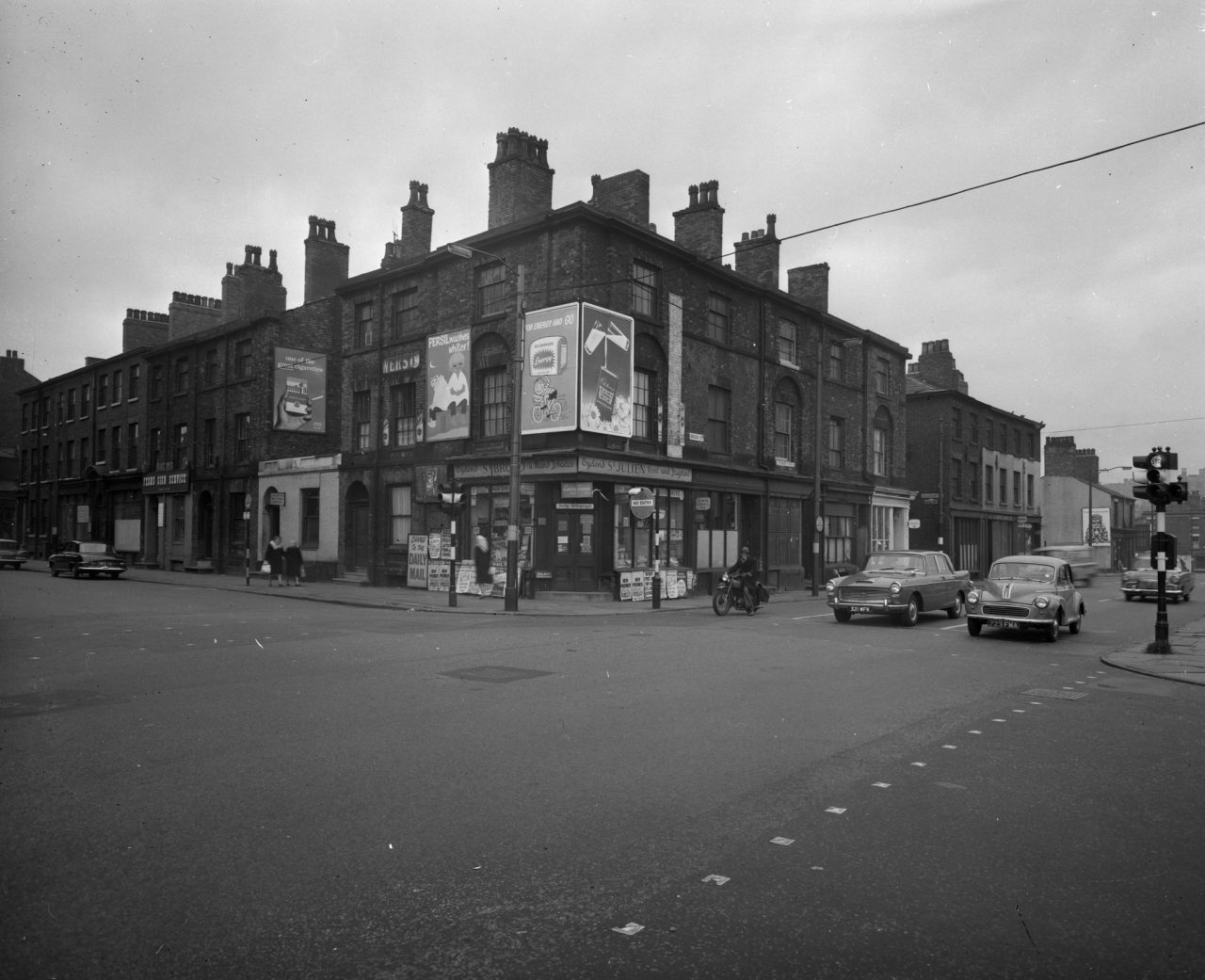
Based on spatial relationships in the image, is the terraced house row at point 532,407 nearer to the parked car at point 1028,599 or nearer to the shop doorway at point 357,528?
the shop doorway at point 357,528

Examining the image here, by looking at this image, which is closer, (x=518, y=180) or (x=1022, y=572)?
(x=1022, y=572)

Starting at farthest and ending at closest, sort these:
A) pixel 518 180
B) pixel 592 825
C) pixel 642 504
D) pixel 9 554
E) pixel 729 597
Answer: pixel 9 554, pixel 518 180, pixel 642 504, pixel 729 597, pixel 592 825

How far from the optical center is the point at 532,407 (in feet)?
82.4

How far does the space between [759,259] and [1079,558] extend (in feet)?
80.9

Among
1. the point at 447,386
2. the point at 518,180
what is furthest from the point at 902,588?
the point at 518,180

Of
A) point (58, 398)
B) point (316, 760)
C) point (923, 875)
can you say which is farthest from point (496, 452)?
point (58, 398)

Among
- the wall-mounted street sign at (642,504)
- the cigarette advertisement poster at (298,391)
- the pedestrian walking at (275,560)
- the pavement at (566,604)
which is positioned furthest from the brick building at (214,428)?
the wall-mounted street sign at (642,504)

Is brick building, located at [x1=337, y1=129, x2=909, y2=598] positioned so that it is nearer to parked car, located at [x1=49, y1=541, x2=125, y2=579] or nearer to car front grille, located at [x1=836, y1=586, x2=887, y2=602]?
car front grille, located at [x1=836, y1=586, x2=887, y2=602]

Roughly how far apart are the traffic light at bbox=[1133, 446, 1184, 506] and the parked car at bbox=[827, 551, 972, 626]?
214 inches

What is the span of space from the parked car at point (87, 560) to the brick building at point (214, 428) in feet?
15.0

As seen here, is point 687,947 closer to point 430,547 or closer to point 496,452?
point 496,452

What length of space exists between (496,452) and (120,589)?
12.9 meters

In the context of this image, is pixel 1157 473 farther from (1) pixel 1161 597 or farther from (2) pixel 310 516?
(2) pixel 310 516

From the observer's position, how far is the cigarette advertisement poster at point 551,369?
2405 cm
